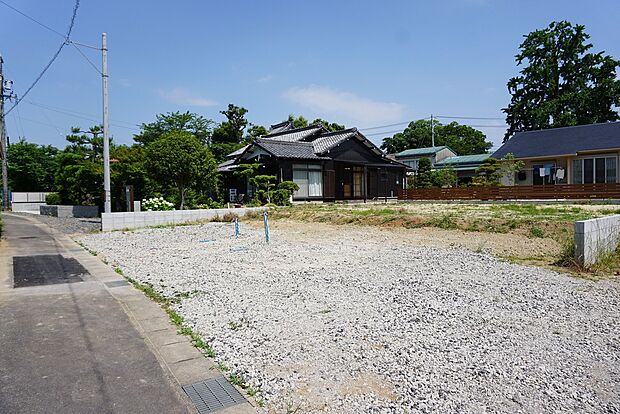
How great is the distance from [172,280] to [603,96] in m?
37.2

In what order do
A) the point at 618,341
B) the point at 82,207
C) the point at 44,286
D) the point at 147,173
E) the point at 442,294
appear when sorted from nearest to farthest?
1. the point at 618,341
2. the point at 442,294
3. the point at 44,286
4. the point at 147,173
5. the point at 82,207

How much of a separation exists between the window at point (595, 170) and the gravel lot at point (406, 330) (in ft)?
69.6

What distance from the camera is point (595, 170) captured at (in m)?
23.5

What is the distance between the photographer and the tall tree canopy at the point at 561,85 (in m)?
32.0

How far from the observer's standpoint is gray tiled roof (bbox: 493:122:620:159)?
77.2ft

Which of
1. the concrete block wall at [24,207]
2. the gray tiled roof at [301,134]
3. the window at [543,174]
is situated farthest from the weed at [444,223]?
the concrete block wall at [24,207]

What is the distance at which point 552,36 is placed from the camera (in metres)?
34.1

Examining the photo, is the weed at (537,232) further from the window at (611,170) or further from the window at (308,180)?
the window at (611,170)

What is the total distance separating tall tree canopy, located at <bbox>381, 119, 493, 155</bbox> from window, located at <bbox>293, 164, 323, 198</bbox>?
31833 millimetres

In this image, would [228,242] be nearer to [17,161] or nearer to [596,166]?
[596,166]

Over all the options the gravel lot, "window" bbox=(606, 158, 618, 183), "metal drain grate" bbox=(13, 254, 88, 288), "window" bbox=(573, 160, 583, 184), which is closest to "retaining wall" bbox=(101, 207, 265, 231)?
"metal drain grate" bbox=(13, 254, 88, 288)

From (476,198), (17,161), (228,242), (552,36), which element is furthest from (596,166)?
(17,161)

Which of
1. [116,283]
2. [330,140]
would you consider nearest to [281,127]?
[330,140]

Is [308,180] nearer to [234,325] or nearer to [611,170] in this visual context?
[611,170]
